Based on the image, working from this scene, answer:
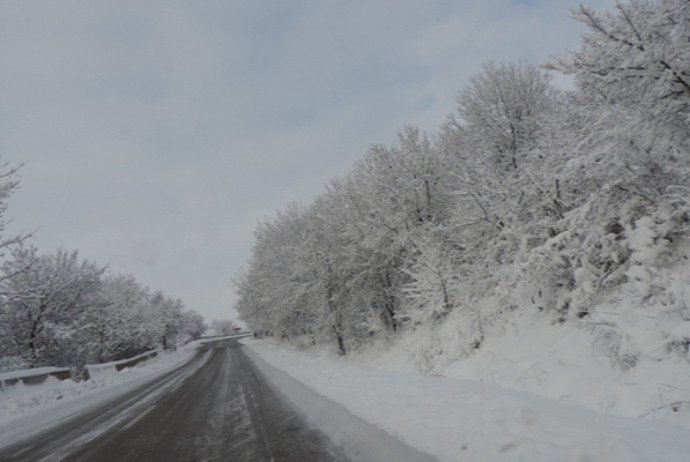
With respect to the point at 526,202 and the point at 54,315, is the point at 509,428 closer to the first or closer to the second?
the point at 526,202

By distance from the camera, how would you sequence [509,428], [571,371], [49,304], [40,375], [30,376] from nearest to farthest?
[509,428]
[571,371]
[30,376]
[40,375]
[49,304]

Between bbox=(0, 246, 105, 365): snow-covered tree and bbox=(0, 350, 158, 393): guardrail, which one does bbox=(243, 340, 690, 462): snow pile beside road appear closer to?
bbox=(0, 350, 158, 393): guardrail

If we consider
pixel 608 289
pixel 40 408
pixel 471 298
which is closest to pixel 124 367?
pixel 40 408

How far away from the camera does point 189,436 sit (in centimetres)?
491

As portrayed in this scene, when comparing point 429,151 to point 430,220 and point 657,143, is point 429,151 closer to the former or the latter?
point 430,220

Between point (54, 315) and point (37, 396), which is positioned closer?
point (37, 396)

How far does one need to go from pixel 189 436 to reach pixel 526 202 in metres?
9.82

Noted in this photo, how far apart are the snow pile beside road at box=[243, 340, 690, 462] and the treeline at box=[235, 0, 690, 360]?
234 cm

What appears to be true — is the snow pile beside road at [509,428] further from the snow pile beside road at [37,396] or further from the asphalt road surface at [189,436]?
the snow pile beside road at [37,396]

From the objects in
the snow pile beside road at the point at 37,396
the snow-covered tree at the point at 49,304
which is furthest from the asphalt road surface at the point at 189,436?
the snow-covered tree at the point at 49,304

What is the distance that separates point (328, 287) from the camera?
19.5m

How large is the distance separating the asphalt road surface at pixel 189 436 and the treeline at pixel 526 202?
5538 millimetres

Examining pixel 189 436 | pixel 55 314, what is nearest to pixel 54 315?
pixel 55 314

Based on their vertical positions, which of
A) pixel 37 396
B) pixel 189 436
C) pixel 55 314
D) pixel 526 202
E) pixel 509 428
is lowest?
pixel 509 428
